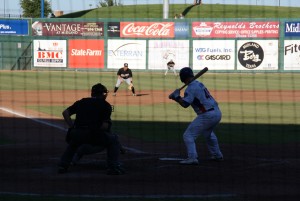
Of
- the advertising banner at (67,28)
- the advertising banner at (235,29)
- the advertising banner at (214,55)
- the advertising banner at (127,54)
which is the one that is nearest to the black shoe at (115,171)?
the advertising banner at (214,55)

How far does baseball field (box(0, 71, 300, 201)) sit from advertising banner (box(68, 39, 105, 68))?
83.1ft

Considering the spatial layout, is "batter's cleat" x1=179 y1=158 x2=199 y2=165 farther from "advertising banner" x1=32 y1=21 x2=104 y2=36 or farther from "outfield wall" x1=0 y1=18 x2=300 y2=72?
"advertising banner" x1=32 y1=21 x2=104 y2=36

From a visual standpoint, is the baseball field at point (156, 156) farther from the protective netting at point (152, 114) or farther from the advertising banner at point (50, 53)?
the advertising banner at point (50, 53)

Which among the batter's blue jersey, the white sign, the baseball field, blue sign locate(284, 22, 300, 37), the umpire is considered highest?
blue sign locate(284, 22, 300, 37)

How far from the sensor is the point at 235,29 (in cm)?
Answer: 5122

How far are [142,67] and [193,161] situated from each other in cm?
4011

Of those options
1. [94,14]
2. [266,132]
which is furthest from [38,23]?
[266,132]

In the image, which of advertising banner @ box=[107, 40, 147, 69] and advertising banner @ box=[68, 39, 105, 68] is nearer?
advertising banner @ box=[107, 40, 147, 69]

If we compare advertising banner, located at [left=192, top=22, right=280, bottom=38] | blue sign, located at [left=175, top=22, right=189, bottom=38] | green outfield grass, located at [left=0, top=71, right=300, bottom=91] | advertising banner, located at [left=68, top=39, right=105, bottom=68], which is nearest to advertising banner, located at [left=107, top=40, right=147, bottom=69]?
advertising banner, located at [left=68, top=39, right=105, bottom=68]

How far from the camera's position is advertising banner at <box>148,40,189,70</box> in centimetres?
5025

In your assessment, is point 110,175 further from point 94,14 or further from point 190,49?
point 94,14

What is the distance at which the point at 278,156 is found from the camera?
41.0ft

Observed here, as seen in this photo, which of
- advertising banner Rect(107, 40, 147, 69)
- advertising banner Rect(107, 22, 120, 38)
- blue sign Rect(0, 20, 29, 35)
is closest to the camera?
advertising banner Rect(107, 40, 147, 69)

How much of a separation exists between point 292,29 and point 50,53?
18.5m
